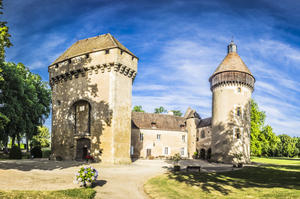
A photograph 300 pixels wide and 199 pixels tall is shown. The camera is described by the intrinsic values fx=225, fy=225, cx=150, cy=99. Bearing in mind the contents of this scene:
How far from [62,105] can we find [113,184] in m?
17.8

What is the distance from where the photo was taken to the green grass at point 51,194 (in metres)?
9.37

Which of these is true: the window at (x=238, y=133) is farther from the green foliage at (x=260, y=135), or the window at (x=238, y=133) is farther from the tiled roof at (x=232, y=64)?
the tiled roof at (x=232, y=64)

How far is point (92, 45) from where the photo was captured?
91.4 feet

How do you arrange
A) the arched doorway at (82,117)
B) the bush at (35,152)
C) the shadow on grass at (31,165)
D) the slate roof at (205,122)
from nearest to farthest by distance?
the shadow on grass at (31,165), the arched doorway at (82,117), the bush at (35,152), the slate roof at (205,122)

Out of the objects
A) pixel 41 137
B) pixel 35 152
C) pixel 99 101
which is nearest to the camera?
pixel 99 101

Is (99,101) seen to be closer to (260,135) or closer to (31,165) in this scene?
(31,165)

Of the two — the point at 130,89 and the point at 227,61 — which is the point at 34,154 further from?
the point at 227,61

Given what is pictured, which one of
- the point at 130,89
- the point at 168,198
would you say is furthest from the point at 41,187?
the point at 130,89

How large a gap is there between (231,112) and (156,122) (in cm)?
1390

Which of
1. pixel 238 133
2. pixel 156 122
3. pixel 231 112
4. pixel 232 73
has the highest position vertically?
pixel 232 73

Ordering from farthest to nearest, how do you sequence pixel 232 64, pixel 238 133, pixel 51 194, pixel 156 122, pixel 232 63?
1. pixel 156 122
2. pixel 232 63
3. pixel 232 64
4. pixel 238 133
5. pixel 51 194

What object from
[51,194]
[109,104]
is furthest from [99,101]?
[51,194]

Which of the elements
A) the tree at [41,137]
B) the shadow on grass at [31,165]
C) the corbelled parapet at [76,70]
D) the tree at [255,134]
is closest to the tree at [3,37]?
the shadow on grass at [31,165]

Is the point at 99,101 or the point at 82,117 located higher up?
the point at 99,101
